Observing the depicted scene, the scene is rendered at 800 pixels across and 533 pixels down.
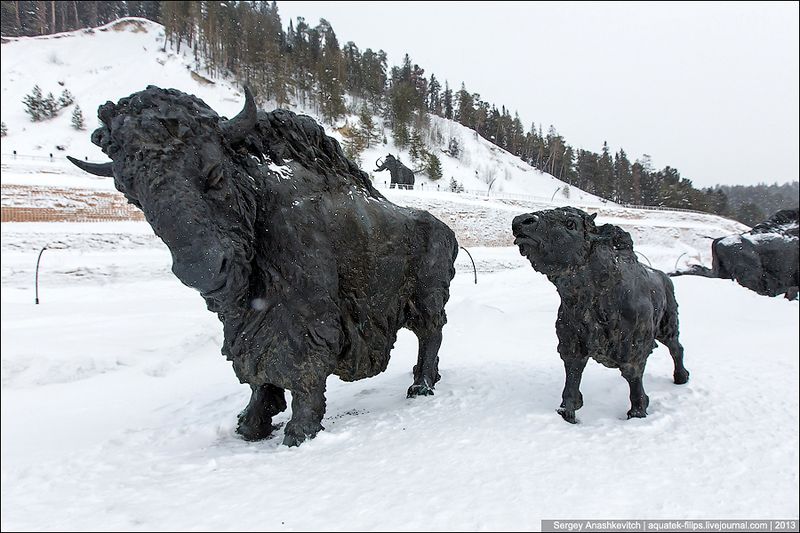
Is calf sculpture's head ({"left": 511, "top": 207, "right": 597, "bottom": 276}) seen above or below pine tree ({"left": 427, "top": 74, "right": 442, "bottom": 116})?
below

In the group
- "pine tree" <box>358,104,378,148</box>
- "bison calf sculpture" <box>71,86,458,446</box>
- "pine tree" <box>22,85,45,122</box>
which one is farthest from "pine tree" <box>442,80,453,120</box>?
"pine tree" <box>22,85,45,122</box>

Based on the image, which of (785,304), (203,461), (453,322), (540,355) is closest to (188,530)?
(203,461)

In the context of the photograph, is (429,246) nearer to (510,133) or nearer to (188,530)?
(188,530)

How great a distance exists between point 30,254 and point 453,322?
11193mm

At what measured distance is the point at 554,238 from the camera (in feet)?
10.6

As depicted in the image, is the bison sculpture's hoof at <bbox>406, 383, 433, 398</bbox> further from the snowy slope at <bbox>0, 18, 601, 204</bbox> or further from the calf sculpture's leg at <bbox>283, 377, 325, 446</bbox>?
the snowy slope at <bbox>0, 18, 601, 204</bbox>

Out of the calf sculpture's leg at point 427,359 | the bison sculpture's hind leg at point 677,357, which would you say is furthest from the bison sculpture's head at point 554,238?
the bison sculpture's hind leg at point 677,357

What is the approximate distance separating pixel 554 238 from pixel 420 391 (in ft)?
6.35

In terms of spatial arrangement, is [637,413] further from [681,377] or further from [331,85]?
[331,85]

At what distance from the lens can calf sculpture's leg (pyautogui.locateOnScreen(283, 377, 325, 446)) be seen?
10.1ft

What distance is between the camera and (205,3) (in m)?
40.5

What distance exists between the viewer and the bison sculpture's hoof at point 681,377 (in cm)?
432

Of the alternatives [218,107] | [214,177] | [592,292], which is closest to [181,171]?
[214,177]

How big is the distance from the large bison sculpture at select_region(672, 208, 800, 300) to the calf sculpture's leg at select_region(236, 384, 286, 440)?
6914 mm
